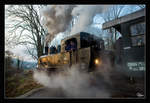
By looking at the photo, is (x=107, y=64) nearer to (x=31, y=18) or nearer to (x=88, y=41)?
(x=88, y=41)

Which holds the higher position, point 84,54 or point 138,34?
point 138,34

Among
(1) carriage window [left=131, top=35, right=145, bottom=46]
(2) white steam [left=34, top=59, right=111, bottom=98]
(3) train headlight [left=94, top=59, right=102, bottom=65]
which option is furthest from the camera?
(3) train headlight [left=94, top=59, right=102, bottom=65]

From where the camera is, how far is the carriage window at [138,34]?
6.46 ft

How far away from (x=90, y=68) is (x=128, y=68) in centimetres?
100

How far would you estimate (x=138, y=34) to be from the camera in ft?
6.64

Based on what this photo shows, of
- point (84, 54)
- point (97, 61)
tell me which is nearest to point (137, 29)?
point (97, 61)

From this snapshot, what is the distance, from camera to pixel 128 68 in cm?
208

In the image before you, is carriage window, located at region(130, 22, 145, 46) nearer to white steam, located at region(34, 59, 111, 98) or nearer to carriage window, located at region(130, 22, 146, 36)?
carriage window, located at region(130, 22, 146, 36)

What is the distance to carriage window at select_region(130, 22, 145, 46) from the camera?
197cm

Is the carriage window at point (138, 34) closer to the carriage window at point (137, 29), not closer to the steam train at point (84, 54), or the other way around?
the carriage window at point (137, 29)

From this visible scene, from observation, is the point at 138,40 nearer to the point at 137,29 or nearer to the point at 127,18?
the point at 137,29

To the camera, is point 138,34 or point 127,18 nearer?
point 138,34

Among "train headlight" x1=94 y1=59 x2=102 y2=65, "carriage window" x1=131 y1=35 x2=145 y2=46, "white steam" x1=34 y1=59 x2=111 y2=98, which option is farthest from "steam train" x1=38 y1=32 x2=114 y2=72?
"carriage window" x1=131 y1=35 x2=145 y2=46

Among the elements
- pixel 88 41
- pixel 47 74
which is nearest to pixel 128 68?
pixel 88 41
